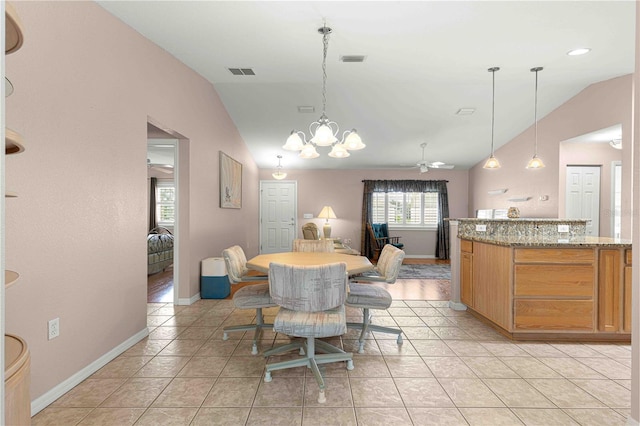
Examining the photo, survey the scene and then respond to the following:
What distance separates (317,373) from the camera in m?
1.97

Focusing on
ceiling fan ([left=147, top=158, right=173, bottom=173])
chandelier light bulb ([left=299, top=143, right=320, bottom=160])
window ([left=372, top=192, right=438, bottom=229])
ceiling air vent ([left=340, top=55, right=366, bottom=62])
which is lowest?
window ([left=372, top=192, right=438, bottom=229])

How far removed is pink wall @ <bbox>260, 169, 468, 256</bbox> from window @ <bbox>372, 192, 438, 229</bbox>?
0.29 m

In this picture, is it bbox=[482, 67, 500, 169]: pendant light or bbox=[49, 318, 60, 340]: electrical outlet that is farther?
bbox=[482, 67, 500, 169]: pendant light

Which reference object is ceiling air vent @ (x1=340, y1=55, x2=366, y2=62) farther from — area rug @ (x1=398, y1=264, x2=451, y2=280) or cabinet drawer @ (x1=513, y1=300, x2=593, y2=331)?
area rug @ (x1=398, y1=264, x2=451, y2=280)

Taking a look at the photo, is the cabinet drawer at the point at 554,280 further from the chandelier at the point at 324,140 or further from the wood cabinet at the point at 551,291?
the chandelier at the point at 324,140

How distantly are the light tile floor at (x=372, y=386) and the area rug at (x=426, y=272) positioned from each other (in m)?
2.61

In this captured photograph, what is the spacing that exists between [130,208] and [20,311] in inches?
43.8

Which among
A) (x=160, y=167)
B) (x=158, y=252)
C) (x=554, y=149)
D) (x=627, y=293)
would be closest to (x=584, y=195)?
(x=554, y=149)

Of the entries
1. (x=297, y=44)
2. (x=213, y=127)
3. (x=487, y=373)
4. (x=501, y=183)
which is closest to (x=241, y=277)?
(x=487, y=373)

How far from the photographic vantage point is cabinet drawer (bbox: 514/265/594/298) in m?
2.73

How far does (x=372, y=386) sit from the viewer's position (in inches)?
80.5

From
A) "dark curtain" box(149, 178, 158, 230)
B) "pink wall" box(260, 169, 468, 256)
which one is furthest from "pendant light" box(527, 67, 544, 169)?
"dark curtain" box(149, 178, 158, 230)

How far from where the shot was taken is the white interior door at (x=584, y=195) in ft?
16.5

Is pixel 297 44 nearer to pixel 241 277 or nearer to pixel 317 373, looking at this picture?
pixel 241 277
